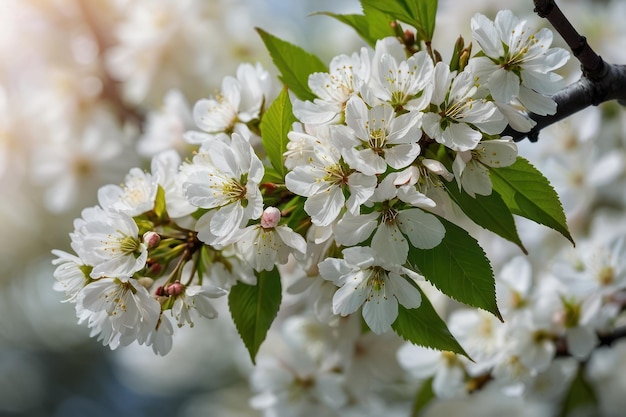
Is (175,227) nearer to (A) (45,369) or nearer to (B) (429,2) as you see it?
(B) (429,2)

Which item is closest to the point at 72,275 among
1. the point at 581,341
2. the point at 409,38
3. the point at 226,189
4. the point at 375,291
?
the point at 226,189

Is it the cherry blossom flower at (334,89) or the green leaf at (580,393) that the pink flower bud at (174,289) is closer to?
the cherry blossom flower at (334,89)

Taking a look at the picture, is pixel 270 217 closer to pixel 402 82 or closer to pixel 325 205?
pixel 325 205

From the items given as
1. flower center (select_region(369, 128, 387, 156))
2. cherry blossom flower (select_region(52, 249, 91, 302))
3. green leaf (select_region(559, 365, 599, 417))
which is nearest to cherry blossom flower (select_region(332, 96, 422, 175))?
flower center (select_region(369, 128, 387, 156))

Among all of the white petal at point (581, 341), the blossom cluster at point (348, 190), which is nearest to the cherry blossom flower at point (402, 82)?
the blossom cluster at point (348, 190)

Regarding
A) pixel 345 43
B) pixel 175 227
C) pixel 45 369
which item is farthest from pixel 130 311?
pixel 45 369

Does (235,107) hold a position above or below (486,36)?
below
